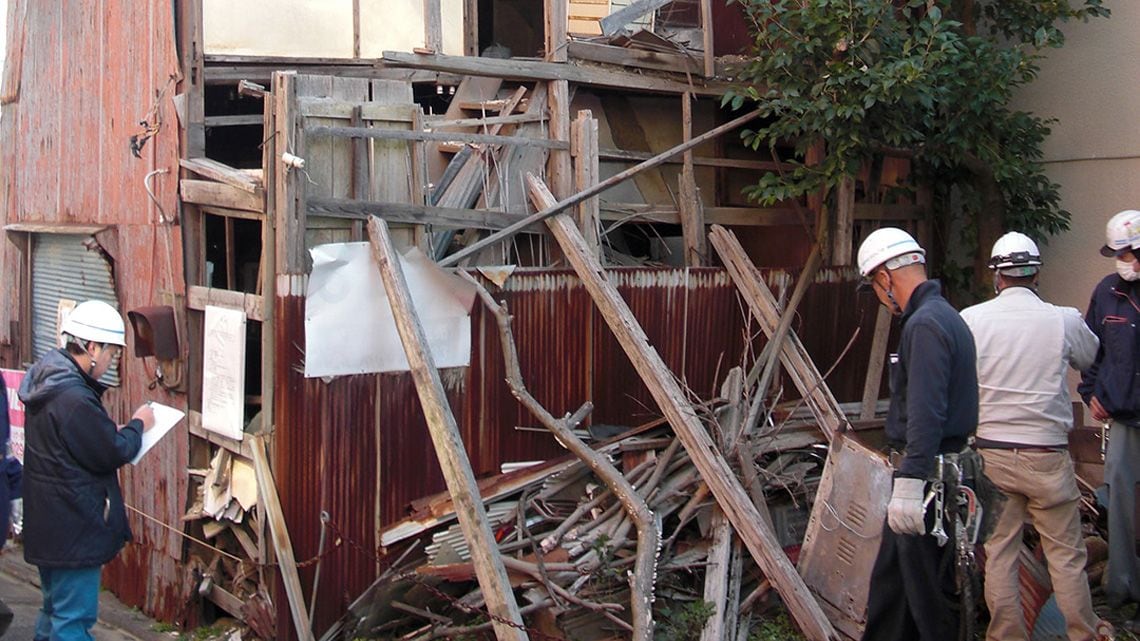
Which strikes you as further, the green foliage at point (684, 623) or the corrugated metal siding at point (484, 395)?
the corrugated metal siding at point (484, 395)

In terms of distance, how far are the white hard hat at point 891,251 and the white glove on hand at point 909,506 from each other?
1.00 meters

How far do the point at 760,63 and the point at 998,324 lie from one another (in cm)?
314

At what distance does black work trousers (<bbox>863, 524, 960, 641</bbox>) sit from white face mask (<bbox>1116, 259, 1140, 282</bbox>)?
96.4 inches

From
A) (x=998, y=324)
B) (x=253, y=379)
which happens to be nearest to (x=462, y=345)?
(x=253, y=379)

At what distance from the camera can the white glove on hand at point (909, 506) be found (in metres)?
4.96

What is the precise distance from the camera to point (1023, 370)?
591cm

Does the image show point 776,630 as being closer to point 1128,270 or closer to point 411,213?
point 1128,270

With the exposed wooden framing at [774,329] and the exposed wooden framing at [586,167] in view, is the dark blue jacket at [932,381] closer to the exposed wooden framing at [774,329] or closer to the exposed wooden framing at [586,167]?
the exposed wooden framing at [774,329]

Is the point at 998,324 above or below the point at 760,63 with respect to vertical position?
below

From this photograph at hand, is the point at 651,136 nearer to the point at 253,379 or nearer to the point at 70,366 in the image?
the point at 253,379

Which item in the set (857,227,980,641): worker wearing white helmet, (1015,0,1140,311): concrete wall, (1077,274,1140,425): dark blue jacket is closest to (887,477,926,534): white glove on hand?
(857,227,980,641): worker wearing white helmet

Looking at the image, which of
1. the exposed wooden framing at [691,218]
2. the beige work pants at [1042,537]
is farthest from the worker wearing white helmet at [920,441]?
the exposed wooden framing at [691,218]

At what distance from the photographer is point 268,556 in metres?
7.04

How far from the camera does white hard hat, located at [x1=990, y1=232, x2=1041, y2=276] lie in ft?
19.6
